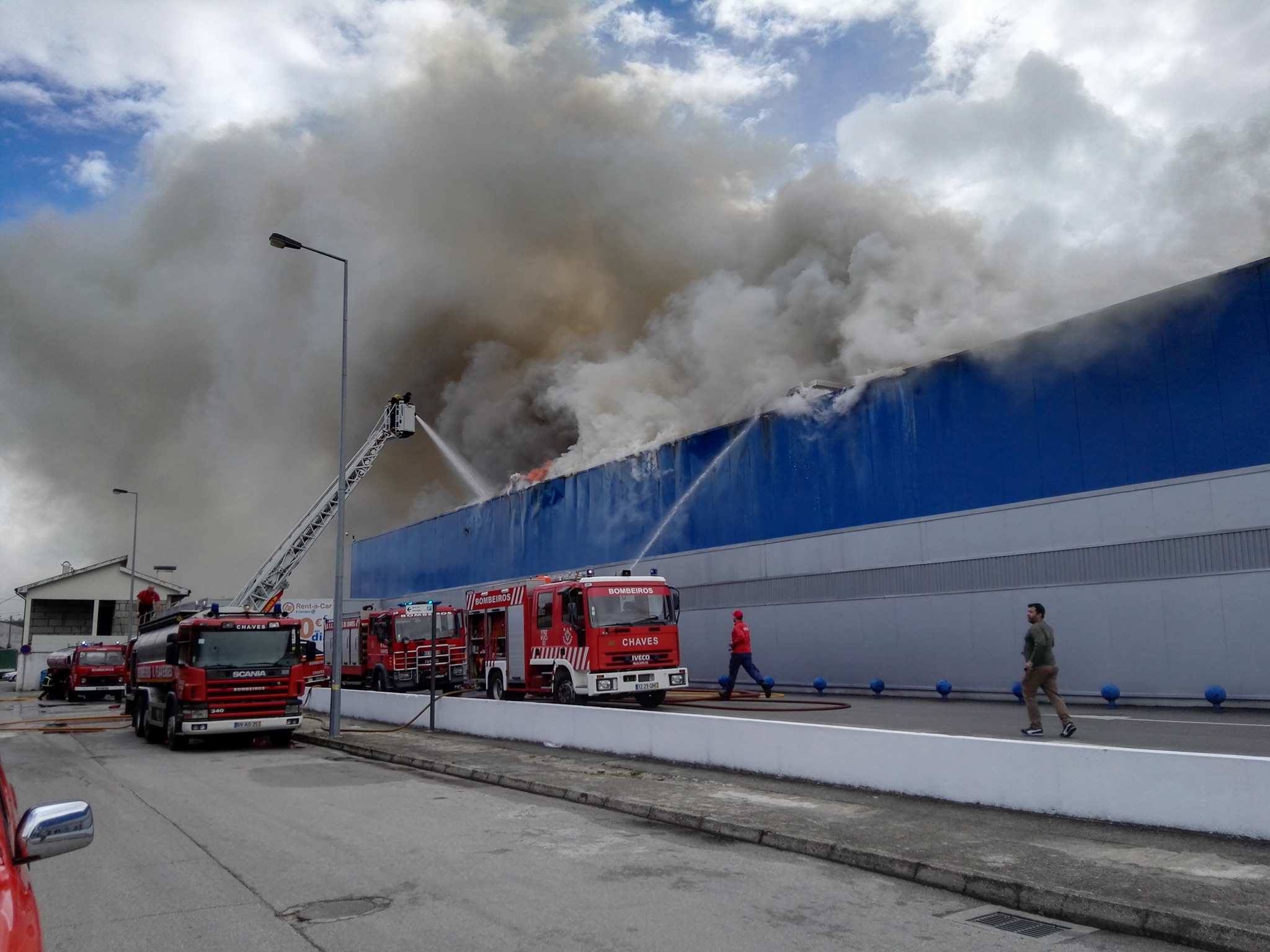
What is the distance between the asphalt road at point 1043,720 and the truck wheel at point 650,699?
0.64 feet

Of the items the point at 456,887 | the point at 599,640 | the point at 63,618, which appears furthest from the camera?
the point at 63,618

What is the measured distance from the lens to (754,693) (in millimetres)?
20609

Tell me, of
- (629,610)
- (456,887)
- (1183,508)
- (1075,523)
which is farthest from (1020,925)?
(1075,523)

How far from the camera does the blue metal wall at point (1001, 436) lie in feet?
48.2

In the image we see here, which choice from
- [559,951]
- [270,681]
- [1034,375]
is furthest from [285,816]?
[1034,375]

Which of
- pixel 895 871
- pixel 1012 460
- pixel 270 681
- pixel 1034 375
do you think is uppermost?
pixel 1034 375

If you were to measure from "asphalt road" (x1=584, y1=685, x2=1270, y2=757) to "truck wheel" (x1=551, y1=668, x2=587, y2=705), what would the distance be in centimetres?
162

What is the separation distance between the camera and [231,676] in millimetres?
15039

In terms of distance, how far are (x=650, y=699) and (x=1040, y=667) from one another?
332 inches

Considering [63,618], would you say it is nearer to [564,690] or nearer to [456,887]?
[564,690]

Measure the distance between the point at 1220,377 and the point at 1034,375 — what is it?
10.3 feet

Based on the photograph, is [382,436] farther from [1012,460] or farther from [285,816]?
[285,816]

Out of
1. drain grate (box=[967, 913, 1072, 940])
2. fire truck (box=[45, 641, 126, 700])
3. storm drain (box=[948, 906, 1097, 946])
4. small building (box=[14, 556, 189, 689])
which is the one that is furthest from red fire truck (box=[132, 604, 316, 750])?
small building (box=[14, 556, 189, 689])

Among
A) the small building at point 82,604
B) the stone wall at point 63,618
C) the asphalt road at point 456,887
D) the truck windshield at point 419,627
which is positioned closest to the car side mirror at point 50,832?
the asphalt road at point 456,887
